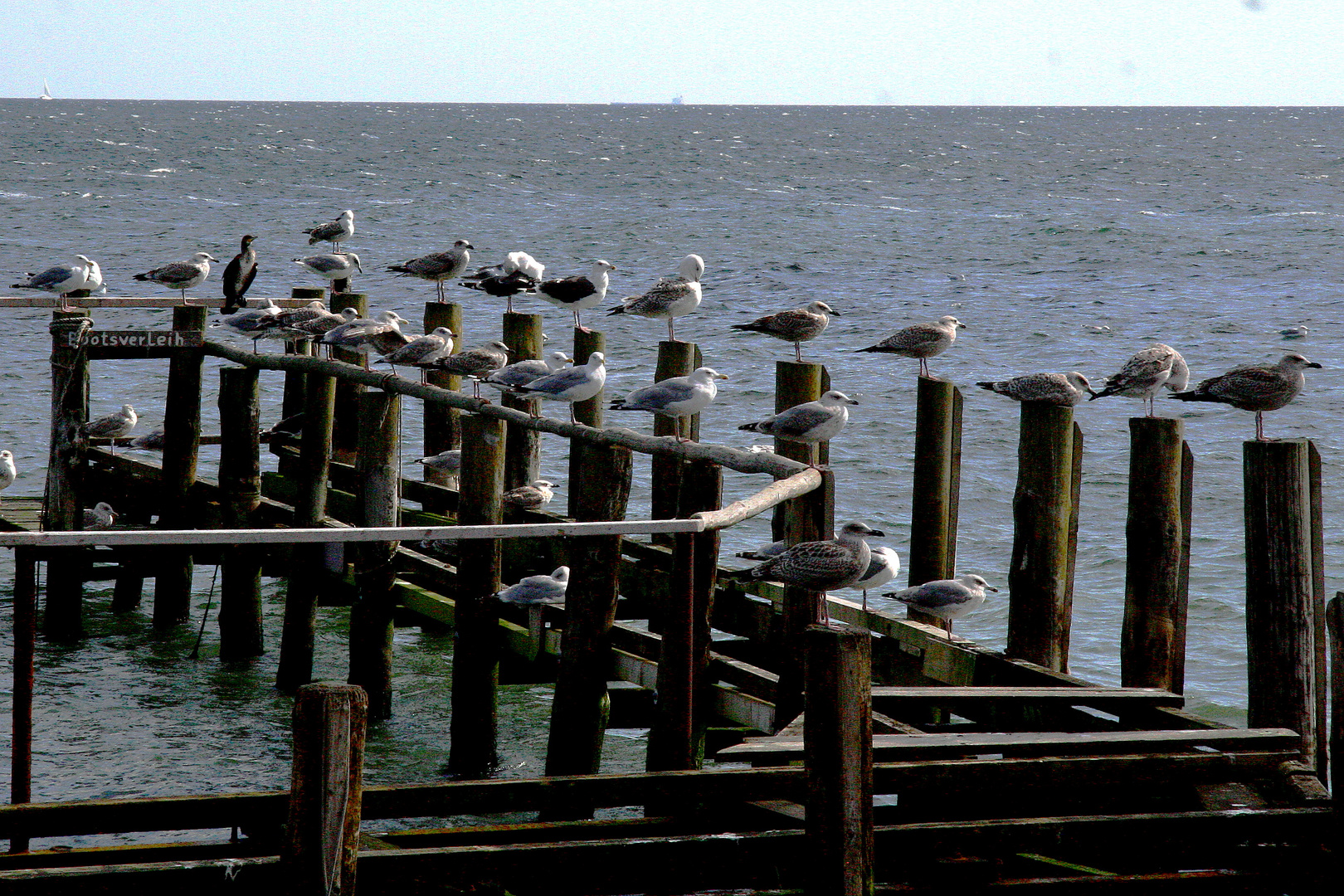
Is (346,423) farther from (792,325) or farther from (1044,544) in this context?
(1044,544)

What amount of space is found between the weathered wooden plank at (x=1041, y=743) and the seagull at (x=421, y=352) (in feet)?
21.0

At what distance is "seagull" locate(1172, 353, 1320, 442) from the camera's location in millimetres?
Answer: 9164

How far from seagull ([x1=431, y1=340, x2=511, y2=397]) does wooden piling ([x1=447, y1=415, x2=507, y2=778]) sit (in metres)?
2.58

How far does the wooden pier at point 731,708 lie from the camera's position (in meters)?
4.65

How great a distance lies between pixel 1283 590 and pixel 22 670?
17.0ft

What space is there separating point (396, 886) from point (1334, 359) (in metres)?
24.2

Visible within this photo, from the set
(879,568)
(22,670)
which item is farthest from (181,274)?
(22,670)

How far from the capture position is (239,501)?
11.3m

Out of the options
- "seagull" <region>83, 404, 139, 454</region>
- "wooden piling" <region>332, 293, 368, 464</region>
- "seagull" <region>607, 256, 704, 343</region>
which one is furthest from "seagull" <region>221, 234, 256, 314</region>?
"seagull" <region>607, 256, 704, 343</region>

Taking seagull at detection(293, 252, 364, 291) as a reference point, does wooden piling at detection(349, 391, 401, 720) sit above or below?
below

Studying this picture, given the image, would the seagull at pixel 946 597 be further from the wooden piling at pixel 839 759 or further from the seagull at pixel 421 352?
the seagull at pixel 421 352

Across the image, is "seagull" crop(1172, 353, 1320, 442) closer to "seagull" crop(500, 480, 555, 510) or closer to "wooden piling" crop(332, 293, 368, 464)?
"seagull" crop(500, 480, 555, 510)

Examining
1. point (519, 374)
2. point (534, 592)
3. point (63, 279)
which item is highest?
point (63, 279)

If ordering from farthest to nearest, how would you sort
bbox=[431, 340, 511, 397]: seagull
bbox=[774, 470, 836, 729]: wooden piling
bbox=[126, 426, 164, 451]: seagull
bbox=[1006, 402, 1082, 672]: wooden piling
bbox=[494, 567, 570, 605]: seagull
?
bbox=[126, 426, 164, 451]: seagull → bbox=[431, 340, 511, 397]: seagull → bbox=[494, 567, 570, 605]: seagull → bbox=[1006, 402, 1082, 672]: wooden piling → bbox=[774, 470, 836, 729]: wooden piling
